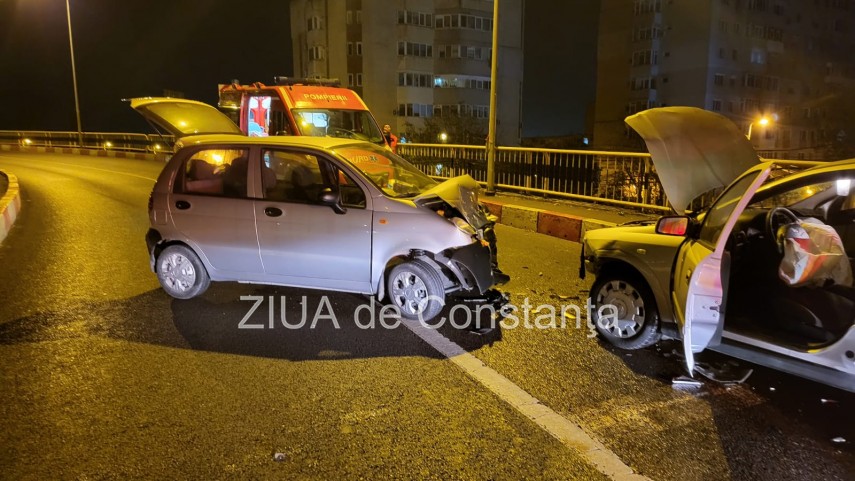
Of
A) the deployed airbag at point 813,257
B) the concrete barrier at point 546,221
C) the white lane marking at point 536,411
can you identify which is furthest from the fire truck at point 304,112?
the deployed airbag at point 813,257

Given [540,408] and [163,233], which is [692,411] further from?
[163,233]

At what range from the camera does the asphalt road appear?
3109 millimetres

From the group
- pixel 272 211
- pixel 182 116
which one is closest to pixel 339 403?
pixel 272 211

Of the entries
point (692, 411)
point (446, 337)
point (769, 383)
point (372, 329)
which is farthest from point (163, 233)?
point (769, 383)

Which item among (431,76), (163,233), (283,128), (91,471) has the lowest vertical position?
(91,471)

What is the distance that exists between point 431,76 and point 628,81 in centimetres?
2042

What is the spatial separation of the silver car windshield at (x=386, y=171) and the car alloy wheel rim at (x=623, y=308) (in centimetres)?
202

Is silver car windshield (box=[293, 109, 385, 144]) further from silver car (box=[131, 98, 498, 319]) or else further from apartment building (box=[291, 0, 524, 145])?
apartment building (box=[291, 0, 524, 145])

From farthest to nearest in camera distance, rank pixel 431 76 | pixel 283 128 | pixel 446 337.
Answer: pixel 431 76, pixel 283 128, pixel 446 337

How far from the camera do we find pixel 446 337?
16.4 feet

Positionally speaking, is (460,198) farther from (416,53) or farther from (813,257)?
(416,53)

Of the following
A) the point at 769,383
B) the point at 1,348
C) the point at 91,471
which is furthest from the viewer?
the point at 1,348

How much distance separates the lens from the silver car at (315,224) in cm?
522

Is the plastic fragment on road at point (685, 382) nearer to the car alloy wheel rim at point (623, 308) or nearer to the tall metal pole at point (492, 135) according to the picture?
the car alloy wheel rim at point (623, 308)
